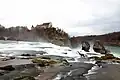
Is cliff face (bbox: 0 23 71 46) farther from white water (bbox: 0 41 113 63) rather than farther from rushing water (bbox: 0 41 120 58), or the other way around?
white water (bbox: 0 41 113 63)

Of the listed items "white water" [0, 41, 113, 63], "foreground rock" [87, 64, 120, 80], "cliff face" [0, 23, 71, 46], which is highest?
"cliff face" [0, 23, 71, 46]

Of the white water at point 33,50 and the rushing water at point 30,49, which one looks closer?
the white water at point 33,50

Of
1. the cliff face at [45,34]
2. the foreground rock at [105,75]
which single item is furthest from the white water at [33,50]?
the cliff face at [45,34]

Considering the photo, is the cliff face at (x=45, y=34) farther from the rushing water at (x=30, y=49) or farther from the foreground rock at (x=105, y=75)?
the foreground rock at (x=105, y=75)

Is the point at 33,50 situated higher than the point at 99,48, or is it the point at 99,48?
the point at 99,48

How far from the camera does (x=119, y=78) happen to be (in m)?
23.3

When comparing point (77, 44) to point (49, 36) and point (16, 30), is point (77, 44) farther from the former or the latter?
point (16, 30)

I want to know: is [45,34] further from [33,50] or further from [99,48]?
[33,50]

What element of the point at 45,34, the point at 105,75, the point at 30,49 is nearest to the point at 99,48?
the point at 30,49

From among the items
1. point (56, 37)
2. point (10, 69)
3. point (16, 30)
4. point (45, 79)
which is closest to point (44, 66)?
point (10, 69)

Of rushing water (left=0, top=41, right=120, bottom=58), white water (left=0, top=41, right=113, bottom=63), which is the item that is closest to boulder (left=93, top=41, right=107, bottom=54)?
white water (left=0, top=41, right=113, bottom=63)

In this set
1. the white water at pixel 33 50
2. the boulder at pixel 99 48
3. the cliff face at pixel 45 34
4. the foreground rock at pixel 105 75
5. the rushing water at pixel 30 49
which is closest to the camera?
the foreground rock at pixel 105 75

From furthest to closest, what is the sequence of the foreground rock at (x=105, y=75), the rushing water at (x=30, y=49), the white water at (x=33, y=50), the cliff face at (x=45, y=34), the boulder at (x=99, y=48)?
the cliff face at (x=45, y=34)
the boulder at (x=99, y=48)
the rushing water at (x=30, y=49)
the white water at (x=33, y=50)
the foreground rock at (x=105, y=75)

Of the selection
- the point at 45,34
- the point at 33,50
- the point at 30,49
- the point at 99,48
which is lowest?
the point at 33,50
